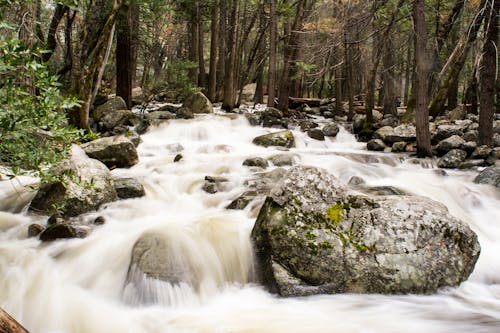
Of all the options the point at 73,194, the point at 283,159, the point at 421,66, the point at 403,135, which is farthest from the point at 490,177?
the point at 73,194

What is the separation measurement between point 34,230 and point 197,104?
38.9 feet

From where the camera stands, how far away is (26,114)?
3.75 metres

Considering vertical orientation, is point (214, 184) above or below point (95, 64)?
below

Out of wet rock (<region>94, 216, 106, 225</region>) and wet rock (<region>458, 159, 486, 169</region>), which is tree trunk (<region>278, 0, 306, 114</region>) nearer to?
wet rock (<region>458, 159, 486, 169</region>)

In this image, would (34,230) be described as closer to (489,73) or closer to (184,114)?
(184,114)

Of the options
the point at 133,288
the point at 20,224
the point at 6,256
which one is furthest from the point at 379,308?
the point at 20,224

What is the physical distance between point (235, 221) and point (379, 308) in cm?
239

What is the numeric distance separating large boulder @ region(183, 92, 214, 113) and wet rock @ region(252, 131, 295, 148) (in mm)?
4710

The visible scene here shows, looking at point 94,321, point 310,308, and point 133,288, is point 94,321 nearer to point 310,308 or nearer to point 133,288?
point 133,288

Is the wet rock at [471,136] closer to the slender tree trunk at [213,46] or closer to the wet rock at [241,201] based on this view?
the wet rock at [241,201]

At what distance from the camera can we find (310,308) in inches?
163

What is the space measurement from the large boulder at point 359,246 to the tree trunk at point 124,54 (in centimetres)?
985

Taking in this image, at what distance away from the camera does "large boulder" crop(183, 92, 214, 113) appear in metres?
16.5

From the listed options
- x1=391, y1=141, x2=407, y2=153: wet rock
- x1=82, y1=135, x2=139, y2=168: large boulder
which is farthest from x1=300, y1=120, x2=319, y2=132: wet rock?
x1=82, y1=135, x2=139, y2=168: large boulder
